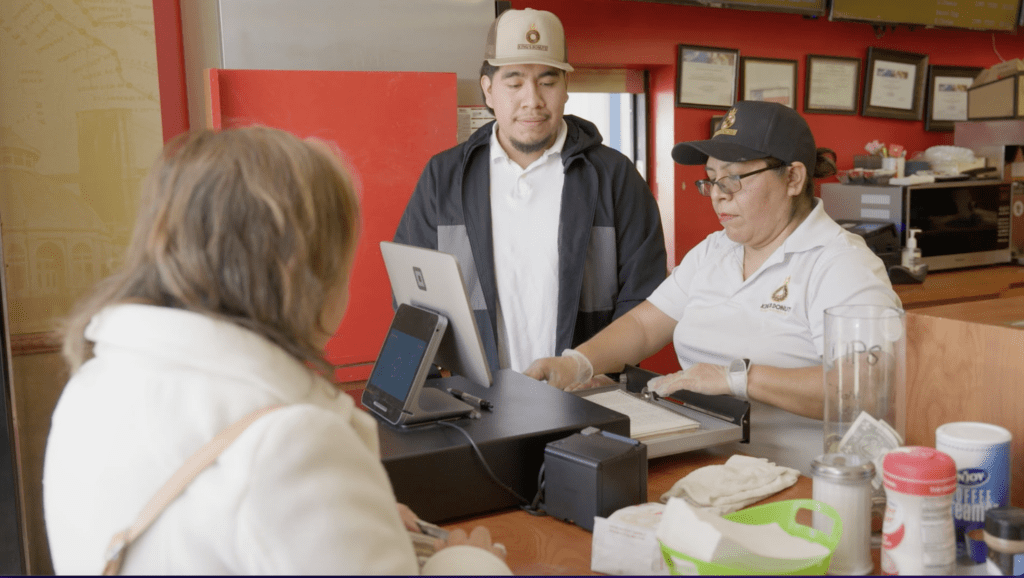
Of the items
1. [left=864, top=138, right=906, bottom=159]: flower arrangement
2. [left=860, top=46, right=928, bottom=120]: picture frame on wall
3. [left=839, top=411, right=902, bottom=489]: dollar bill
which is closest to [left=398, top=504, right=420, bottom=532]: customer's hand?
[left=839, top=411, right=902, bottom=489]: dollar bill

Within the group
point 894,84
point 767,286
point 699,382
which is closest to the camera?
point 699,382

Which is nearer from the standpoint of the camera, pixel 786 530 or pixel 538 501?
pixel 786 530

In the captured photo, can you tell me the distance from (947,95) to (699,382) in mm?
3981

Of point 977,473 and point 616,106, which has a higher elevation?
point 616,106

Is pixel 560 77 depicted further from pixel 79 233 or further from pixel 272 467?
pixel 272 467

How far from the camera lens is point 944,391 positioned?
1587 mm

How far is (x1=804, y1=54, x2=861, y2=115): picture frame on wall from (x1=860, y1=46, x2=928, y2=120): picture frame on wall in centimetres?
8

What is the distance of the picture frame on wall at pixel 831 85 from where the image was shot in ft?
14.8

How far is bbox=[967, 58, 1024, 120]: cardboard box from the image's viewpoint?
4.42 meters

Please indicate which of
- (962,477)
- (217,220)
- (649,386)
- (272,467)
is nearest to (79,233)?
(649,386)

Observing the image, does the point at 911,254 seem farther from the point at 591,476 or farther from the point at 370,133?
the point at 591,476

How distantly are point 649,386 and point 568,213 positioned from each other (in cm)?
84

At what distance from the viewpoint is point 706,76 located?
13.6 feet

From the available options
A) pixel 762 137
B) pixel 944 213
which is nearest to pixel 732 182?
pixel 762 137
